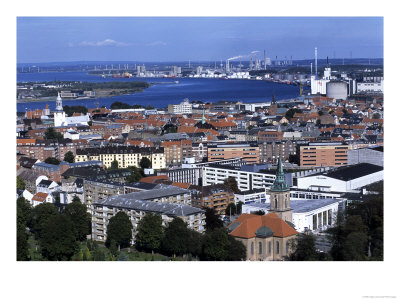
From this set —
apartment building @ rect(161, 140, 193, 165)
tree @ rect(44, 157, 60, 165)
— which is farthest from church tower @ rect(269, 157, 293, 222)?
apartment building @ rect(161, 140, 193, 165)

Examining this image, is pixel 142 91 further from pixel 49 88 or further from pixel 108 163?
pixel 108 163

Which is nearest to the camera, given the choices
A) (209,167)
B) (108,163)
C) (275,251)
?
(275,251)

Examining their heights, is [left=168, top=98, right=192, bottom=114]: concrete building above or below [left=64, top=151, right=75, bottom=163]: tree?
above

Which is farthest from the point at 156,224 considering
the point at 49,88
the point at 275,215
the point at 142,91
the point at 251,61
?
the point at 251,61

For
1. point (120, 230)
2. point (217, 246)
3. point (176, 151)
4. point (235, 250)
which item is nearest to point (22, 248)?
point (120, 230)

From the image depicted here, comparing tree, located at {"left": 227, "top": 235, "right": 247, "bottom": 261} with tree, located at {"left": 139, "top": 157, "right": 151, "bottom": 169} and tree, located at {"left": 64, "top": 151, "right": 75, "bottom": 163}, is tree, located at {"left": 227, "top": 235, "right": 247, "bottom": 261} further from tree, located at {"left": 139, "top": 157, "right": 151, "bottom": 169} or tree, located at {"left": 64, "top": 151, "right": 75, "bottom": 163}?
tree, located at {"left": 64, "top": 151, "right": 75, "bottom": 163}

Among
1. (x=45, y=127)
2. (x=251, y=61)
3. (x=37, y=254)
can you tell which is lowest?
(x=37, y=254)
